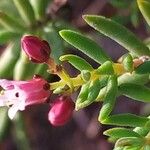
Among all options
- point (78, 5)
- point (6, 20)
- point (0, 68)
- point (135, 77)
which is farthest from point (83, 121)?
point (135, 77)

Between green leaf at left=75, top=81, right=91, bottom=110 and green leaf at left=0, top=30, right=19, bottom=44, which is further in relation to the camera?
green leaf at left=0, top=30, right=19, bottom=44

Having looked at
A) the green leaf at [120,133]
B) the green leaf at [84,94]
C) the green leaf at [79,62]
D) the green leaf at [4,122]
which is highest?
the green leaf at [79,62]

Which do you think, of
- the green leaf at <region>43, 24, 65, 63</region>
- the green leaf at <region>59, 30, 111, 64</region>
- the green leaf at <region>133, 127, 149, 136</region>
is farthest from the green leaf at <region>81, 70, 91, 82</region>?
the green leaf at <region>43, 24, 65, 63</region>

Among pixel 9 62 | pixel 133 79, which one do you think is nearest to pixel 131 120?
pixel 133 79

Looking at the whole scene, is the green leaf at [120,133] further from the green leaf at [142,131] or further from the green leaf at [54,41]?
the green leaf at [54,41]

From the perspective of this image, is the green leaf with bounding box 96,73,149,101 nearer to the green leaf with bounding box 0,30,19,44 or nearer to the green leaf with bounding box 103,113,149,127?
the green leaf with bounding box 103,113,149,127

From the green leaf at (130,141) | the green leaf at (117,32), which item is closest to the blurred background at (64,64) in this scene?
the green leaf at (117,32)
